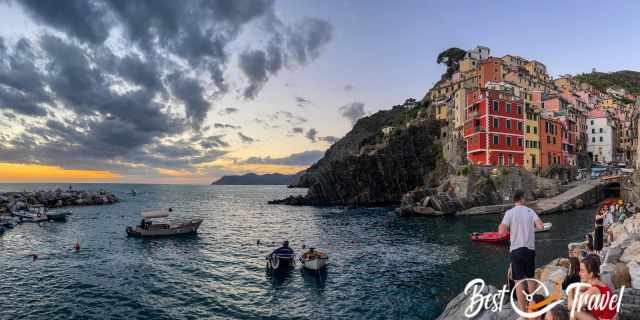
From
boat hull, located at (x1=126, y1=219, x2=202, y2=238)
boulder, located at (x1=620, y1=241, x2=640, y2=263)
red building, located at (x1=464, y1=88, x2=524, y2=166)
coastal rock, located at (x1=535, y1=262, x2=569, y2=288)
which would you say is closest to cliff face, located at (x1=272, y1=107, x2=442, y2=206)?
red building, located at (x1=464, y1=88, x2=524, y2=166)

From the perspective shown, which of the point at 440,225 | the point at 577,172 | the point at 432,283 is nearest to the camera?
the point at 432,283

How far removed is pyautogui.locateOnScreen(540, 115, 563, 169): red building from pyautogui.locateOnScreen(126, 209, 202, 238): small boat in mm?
69056

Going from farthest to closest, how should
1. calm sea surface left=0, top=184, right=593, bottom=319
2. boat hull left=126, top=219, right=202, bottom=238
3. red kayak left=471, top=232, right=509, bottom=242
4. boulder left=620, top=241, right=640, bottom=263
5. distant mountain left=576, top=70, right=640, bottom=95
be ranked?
distant mountain left=576, top=70, right=640, bottom=95, boat hull left=126, top=219, right=202, bottom=238, red kayak left=471, top=232, right=509, bottom=242, calm sea surface left=0, top=184, right=593, bottom=319, boulder left=620, top=241, right=640, bottom=263

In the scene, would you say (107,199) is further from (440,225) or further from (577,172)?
(577,172)

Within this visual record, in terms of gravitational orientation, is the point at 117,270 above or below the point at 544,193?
below

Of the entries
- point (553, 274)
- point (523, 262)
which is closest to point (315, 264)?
point (553, 274)

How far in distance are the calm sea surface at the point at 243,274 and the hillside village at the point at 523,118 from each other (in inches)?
872

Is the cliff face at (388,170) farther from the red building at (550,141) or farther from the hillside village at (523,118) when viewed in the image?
the red building at (550,141)

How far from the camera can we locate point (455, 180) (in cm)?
6525

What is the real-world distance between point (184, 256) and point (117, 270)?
672 cm

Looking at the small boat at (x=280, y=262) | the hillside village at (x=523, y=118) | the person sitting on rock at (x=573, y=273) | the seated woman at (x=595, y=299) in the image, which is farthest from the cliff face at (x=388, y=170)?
the seated woman at (x=595, y=299)

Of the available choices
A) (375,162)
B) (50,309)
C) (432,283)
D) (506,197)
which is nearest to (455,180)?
(506,197)

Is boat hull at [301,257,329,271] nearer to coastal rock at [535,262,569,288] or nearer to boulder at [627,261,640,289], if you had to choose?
coastal rock at [535,262,569,288]

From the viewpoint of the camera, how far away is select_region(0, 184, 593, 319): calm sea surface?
20516mm
